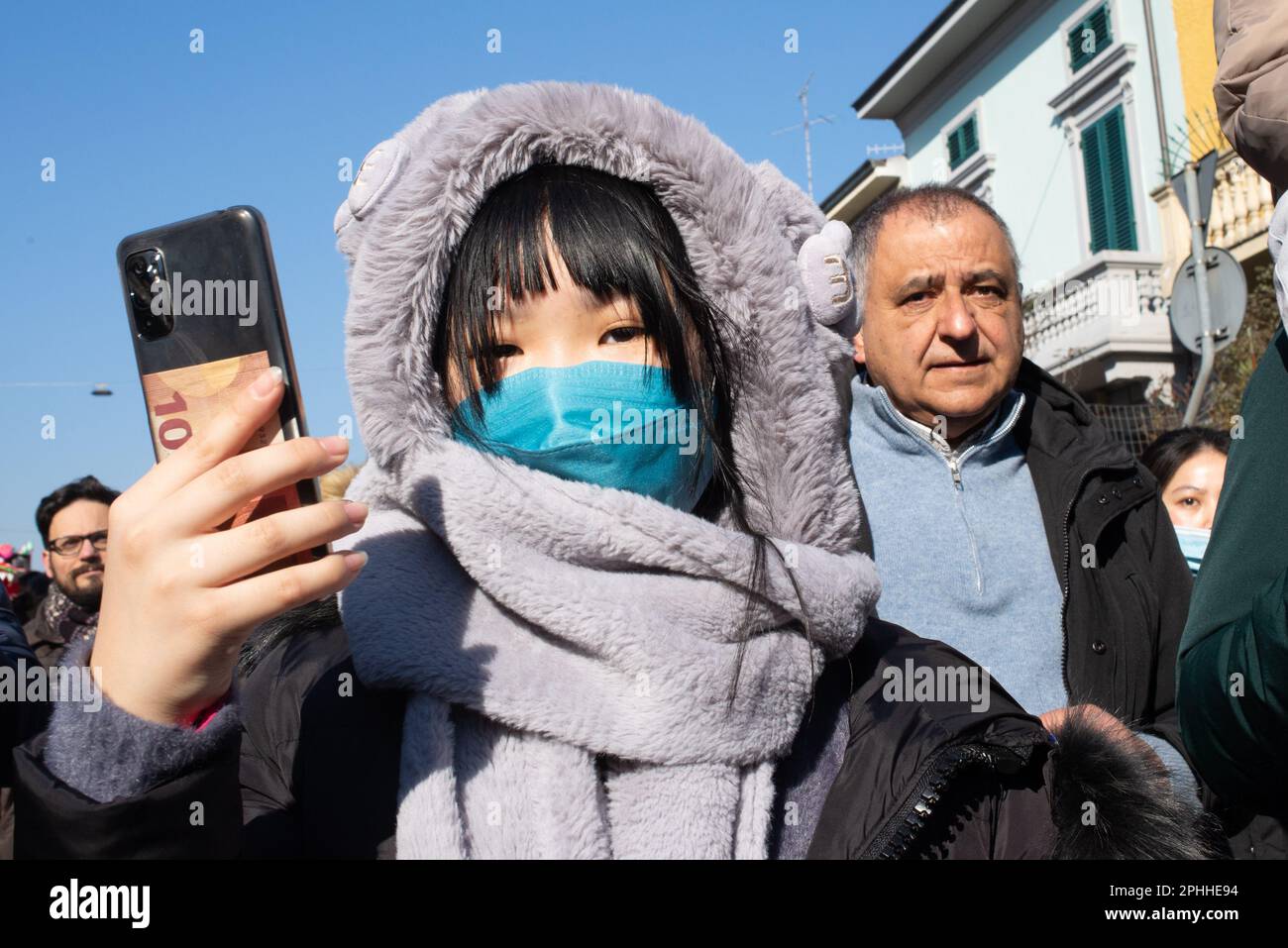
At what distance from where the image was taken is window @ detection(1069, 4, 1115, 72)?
16.0 m

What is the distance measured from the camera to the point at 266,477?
3.28 ft

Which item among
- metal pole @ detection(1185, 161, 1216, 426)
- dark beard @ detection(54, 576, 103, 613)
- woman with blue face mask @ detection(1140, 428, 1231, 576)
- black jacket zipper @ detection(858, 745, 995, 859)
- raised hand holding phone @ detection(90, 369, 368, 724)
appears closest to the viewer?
raised hand holding phone @ detection(90, 369, 368, 724)

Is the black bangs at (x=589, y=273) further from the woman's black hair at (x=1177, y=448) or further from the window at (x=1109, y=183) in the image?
the window at (x=1109, y=183)

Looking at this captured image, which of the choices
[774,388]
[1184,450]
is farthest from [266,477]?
[1184,450]

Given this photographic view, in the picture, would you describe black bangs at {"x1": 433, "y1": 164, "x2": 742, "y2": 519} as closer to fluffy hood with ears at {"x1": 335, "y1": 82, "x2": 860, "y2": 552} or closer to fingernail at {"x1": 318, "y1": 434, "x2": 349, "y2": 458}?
fluffy hood with ears at {"x1": 335, "y1": 82, "x2": 860, "y2": 552}

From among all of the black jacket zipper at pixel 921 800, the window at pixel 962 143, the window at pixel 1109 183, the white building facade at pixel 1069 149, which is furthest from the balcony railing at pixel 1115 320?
the black jacket zipper at pixel 921 800

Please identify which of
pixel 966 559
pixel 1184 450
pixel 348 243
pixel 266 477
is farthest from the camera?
pixel 1184 450

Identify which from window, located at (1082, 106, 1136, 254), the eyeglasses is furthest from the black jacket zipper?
window, located at (1082, 106, 1136, 254)

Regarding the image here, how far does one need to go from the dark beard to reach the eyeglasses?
0.14m

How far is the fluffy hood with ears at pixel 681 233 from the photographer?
147cm

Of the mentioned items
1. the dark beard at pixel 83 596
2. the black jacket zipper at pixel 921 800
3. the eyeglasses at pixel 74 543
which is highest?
the eyeglasses at pixel 74 543

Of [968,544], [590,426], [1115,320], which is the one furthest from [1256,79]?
[1115,320]
